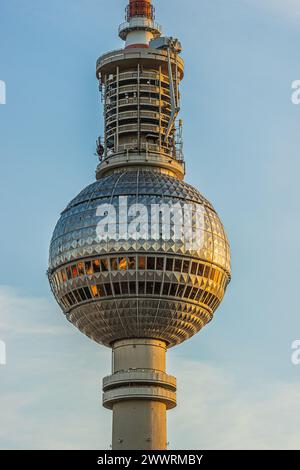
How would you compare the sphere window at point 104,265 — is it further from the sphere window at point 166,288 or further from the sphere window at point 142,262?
the sphere window at point 166,288

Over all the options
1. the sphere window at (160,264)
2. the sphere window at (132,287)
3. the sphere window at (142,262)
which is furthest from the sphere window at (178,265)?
the sphere window at (132,287)

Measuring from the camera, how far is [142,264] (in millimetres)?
112688

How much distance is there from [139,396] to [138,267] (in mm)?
12856

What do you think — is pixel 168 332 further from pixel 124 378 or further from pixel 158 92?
pixel 158 92

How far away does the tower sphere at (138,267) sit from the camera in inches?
4444

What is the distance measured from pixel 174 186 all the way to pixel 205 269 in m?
9.61

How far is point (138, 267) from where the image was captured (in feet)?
370

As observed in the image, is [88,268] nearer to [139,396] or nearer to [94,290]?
[94,290]

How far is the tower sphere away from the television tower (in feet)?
0.33

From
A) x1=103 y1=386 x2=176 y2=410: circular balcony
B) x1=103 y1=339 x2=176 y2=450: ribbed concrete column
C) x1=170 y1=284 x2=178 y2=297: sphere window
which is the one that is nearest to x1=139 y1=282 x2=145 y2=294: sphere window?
x1=170 y1=284 x2=178 y2=297: sphere window

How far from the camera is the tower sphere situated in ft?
370

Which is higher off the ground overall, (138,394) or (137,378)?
(137,378)

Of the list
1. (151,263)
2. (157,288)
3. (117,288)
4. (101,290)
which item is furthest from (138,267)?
(101,290)

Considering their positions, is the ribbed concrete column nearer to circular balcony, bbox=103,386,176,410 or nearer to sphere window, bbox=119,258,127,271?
circular balcony, bbox=103,386,176,410
